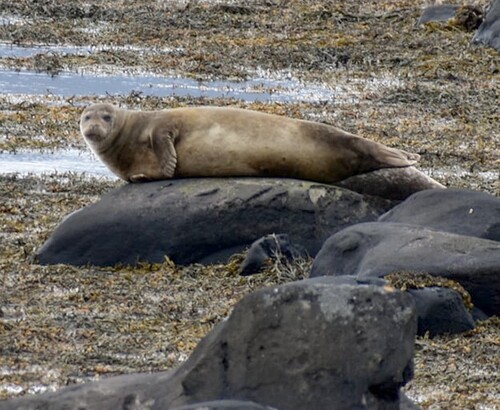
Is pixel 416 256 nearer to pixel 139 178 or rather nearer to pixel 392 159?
pixel 392 159

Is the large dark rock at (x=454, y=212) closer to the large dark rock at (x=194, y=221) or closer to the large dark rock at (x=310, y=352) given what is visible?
the large dark rock at (x=194, y=221)

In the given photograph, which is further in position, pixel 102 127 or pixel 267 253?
pixel 102 127

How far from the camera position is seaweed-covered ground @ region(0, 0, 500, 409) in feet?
21.3

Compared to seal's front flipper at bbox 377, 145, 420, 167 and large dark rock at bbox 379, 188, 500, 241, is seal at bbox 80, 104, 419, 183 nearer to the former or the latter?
seal's front flipper at bbox 377, 145, 420, 167

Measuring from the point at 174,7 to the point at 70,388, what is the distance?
54.8ft

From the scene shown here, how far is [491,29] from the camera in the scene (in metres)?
18.0

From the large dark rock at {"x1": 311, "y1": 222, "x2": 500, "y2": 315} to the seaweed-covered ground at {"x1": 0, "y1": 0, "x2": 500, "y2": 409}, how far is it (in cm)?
19

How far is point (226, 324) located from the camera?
4.52 m

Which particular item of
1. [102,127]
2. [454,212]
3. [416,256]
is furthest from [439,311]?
[102,127]

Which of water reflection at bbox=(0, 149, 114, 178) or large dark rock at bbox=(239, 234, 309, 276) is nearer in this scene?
large dark rock at bbox=(239, 234, 309, 276)

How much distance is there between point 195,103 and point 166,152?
17.8ft

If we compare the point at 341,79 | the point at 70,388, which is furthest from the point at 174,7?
the point at 70,388

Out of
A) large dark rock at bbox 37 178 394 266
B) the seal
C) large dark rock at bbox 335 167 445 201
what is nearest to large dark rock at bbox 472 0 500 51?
large dark rock at bbox 335 167 445 201

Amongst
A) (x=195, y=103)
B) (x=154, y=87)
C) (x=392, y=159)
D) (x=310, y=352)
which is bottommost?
(x=154, y=87)
